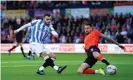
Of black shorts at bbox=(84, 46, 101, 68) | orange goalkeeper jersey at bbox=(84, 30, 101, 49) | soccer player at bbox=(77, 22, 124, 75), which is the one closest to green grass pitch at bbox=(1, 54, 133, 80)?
soccer player at bbox=(77, 22, 124, 75)

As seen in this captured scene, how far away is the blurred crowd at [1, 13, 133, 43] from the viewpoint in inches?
1169

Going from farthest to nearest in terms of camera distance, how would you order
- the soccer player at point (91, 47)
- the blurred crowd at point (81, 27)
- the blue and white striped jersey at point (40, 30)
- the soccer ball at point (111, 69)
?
the blurred crowd at point (81, 27), the blue and white striped jersey at point (40, 30), the soccer player at point (91, 47), the soccer ball at point (111, 69)

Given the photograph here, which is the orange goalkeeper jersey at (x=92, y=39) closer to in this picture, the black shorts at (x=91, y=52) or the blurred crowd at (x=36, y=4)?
the black shorts at (x=91, y=52)

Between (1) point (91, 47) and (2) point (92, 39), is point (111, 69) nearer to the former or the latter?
(1) point (91, 47)

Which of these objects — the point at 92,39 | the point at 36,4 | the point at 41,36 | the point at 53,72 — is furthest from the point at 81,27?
the point at 92,39

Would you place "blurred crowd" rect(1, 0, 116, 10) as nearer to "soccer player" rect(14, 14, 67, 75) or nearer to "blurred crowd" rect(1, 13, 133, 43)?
"blurred crowd" rect(1, 13, 133, 43)

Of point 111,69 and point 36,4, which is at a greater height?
point 36,4

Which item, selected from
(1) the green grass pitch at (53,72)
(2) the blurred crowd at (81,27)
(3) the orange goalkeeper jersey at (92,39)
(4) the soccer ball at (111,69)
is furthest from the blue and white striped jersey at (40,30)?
(2) the blurred crowd at (81,27)

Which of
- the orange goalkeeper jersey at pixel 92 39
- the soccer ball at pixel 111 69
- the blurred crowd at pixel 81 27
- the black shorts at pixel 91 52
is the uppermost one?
the orange goalkeeper jersey at pixel 92 39

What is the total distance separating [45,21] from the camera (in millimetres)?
14070

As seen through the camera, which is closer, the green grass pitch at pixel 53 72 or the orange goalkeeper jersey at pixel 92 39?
the green grass pitch at pixel 53 72

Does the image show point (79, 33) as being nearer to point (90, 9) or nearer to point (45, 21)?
point (90, 9)

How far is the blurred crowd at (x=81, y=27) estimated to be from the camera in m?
29.7

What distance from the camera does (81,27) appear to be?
32000 millimetres
